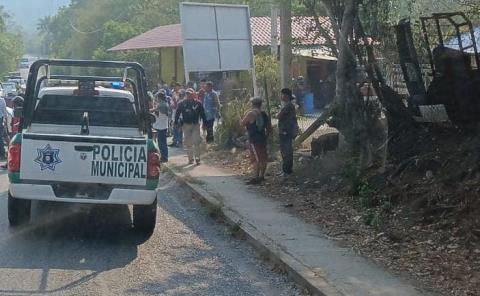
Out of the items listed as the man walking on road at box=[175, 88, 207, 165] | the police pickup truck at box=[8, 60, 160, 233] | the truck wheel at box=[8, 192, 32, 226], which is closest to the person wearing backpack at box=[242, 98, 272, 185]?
the man walking on road at box=[175, 88, 207, 165]

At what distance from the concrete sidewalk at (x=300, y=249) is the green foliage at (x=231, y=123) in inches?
193

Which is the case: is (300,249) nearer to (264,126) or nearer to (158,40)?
(264,126)

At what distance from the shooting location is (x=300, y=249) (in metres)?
9.08

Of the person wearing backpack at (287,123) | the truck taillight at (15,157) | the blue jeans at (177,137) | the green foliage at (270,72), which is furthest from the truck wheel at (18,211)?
the green foliage at (270,72)

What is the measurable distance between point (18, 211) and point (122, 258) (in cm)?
193

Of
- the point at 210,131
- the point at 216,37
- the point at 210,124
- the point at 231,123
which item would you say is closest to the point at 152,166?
the point at 231,123

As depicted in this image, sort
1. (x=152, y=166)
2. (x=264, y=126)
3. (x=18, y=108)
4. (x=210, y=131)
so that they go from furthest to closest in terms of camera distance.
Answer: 1. (x=210, y=131)
2. (x=264, y=126)
3. (x=18, y=108)
4. (x=152, y=166)

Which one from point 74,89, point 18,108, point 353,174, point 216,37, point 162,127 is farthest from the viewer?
point 216,37

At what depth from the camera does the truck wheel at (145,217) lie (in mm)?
10023

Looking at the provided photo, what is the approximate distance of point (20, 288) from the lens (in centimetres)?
749

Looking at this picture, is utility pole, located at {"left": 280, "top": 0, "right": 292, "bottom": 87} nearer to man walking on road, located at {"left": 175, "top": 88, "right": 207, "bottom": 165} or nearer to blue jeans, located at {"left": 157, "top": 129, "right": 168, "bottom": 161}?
man walking on road, located at {"left": 175, "top": 88, "right": 207, "bottom": 165}

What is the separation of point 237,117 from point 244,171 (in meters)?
→ 3.13

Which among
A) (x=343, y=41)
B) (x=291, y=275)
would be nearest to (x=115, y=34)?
(x=343, y=41)

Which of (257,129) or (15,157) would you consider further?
(257,129)
